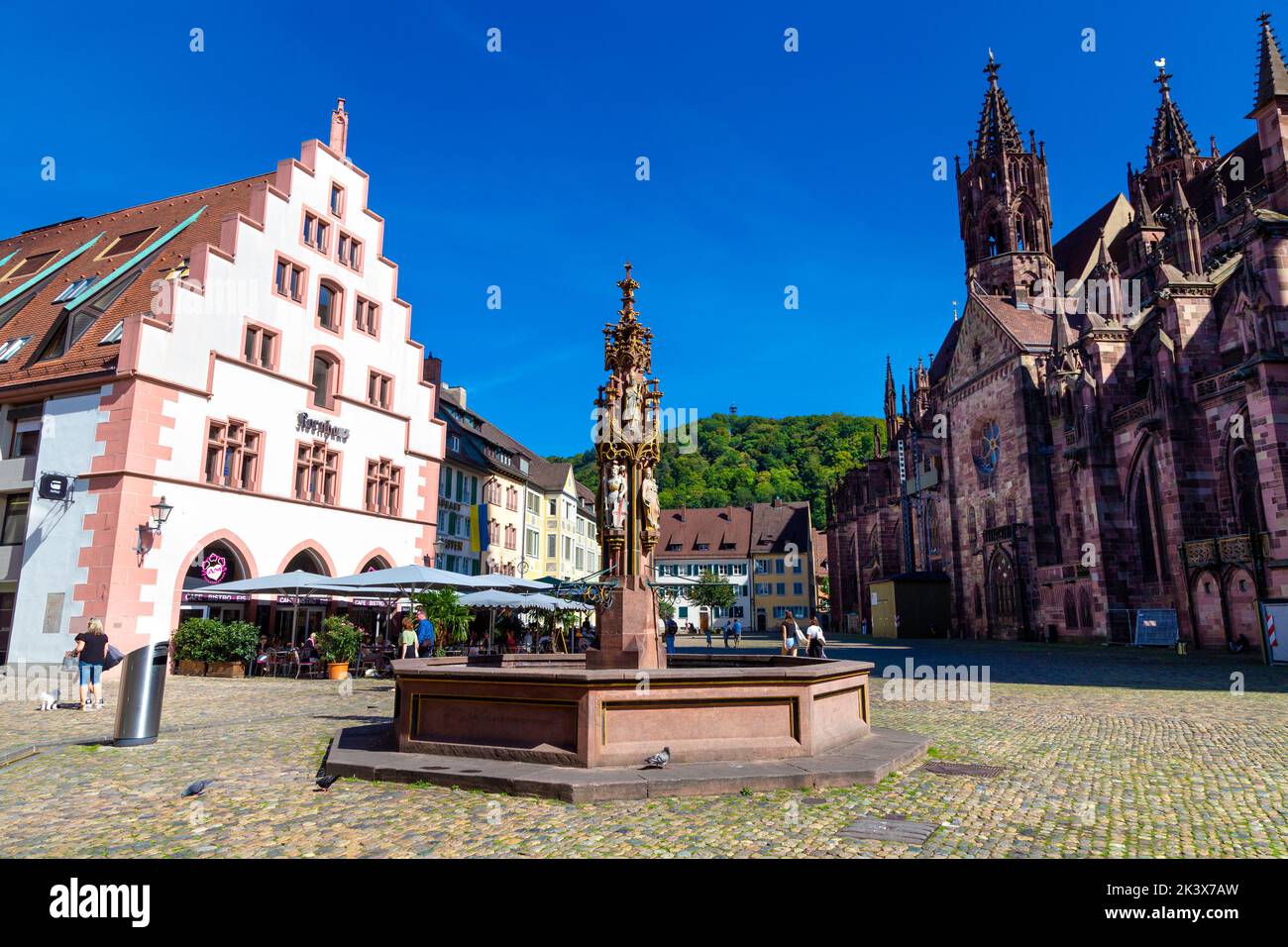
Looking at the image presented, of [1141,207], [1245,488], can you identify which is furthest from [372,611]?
[1141,207]

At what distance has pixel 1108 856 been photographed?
17.1ft

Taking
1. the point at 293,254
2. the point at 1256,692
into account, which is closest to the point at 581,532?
the point at 293,254

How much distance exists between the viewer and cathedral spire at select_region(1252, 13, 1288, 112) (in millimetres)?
31531

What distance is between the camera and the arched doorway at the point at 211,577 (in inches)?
948

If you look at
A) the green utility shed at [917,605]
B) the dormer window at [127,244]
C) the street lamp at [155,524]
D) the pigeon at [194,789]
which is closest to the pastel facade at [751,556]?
the green utility shed at [917,605]

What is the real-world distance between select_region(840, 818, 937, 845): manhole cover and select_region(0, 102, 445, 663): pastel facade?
72.5 feet

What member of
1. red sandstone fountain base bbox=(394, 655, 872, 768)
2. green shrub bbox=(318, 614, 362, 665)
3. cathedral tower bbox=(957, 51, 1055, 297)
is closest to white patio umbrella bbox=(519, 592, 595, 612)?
green shrub bbox=(318, 614, 362, 665)

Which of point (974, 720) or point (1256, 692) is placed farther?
point (1256, 692)

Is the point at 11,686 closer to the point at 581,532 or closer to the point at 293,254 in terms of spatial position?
the point at 293,254

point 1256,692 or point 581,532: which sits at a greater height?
point 581,532

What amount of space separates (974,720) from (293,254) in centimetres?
2643

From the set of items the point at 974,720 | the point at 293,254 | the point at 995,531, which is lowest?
the point at 974,720

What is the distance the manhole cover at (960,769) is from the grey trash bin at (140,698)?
980 cm

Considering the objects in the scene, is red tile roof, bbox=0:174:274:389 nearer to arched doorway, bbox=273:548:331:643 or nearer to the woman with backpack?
arched doorway, bbox=273:548:331:643
